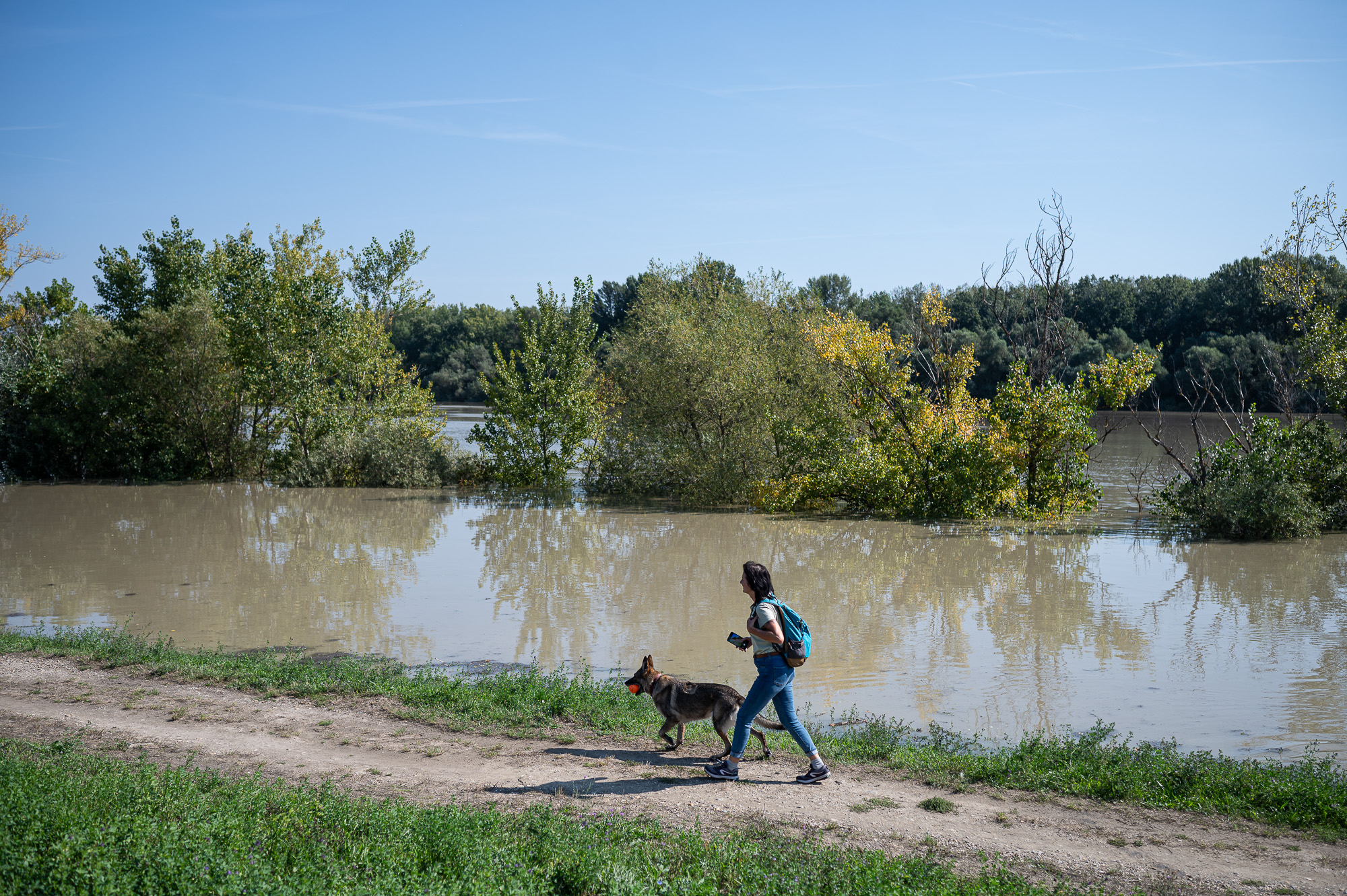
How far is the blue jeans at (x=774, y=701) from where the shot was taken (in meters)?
7.10

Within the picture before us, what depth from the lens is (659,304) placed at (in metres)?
32.9

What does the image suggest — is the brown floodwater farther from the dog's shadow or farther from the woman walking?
the woman walking

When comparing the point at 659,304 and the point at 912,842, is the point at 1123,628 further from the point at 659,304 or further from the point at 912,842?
the point at 659,304

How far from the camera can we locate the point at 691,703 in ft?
25.3

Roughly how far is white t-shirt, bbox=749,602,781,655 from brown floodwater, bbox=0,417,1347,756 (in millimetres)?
3024

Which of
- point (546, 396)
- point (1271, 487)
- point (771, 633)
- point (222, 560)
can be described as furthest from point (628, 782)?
point (546, 396)

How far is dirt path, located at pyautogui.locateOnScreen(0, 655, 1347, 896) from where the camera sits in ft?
18.9

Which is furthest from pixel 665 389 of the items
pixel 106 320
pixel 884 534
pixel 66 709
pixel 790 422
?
pixel 106 320

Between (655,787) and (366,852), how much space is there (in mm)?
2519

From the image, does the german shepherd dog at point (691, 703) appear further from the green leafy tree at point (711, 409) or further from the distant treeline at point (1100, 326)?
the distant treeline at point (1100, 326)

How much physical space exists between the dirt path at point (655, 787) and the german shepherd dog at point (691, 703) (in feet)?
0.80

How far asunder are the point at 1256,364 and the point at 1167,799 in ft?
203

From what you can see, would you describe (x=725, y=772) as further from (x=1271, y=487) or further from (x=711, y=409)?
(x=711, y=409)

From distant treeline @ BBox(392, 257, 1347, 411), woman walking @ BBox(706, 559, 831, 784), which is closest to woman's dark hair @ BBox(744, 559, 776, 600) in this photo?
woman walking @ BBox(706, 559, 831, 784)
